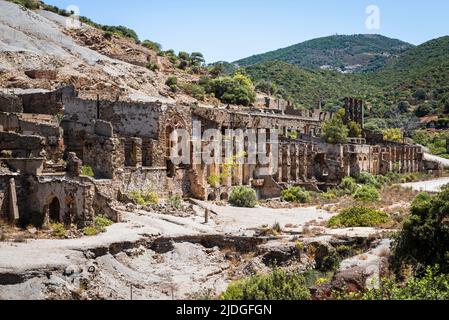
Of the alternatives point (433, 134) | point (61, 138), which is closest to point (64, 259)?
point (61, 138)

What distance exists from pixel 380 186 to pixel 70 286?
40633mm

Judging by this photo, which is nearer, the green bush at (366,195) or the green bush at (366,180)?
the green bush at (366,195)

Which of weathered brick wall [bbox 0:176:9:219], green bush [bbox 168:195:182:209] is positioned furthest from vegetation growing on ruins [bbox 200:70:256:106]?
weathered brick wall [bbox 0:176:9:219]

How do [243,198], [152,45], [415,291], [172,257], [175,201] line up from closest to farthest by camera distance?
[415,291] → [172,257] → [175,201] → [243,198] → [152,45]

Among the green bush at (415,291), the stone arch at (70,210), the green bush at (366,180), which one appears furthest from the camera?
the green bush at (366,180)

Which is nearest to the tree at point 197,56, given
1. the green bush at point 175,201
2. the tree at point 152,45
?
the tree at point 152,45

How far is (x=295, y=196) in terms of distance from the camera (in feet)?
146

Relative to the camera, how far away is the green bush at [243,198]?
39.7 metres

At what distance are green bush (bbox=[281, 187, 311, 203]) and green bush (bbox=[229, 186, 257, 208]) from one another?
15.7 feet

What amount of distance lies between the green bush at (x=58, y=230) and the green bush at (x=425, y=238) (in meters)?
12.8

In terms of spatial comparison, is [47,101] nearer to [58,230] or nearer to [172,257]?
[58,230]

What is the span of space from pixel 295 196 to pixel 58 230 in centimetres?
2244

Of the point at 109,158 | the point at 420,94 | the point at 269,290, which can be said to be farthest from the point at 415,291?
the point at 420,94

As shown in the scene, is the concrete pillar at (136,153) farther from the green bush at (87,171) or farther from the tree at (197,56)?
the tree at (197,56)
